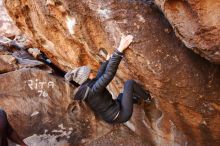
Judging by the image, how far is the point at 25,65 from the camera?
8.05m

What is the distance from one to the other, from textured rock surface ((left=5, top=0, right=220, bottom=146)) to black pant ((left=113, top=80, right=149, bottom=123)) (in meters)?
0.16

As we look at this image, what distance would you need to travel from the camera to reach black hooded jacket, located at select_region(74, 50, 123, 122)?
518cm

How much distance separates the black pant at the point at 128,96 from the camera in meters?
5.59

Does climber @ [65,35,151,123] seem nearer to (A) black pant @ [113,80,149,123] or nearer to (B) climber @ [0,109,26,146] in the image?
(A) black pant @ [113,80,149,123]

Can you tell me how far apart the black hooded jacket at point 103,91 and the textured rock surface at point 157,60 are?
→ 335 millimetres

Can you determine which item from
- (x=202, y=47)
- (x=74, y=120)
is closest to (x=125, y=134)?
(x=74, y=120)

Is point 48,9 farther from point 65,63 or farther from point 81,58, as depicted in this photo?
point 65,63

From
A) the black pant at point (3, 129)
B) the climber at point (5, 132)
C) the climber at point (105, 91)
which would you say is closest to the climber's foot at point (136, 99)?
the climber at point (105, 91)

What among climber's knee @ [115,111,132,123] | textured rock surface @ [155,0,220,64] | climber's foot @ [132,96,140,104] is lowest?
climber's knee @ [115,111,132,123]

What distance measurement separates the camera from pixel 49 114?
23.3 feet

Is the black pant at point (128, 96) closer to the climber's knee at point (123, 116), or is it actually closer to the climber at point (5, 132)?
the climber's knee at point (123, 116)

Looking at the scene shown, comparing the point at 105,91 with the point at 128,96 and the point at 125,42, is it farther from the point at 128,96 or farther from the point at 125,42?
the point at 125,42

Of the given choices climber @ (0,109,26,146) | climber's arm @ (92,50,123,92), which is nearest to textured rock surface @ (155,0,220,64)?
climber's arm @ (92,50,123,92)

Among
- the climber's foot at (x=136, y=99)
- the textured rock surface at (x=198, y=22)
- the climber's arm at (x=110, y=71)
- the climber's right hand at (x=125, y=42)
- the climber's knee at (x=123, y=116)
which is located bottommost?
the climber's knee at (x=123, y=116)
